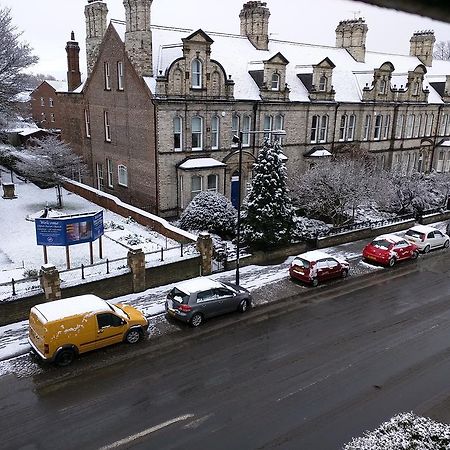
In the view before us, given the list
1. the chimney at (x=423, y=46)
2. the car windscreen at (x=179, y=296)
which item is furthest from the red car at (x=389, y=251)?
the chimney at (x=423, y=46)

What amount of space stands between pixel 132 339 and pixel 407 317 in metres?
10.8

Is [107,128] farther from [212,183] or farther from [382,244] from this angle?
[382,244]

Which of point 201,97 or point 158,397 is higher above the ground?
point 201,97

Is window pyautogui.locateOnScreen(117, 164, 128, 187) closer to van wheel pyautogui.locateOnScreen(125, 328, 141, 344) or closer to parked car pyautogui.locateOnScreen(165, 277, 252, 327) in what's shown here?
parked car pyautogui.locateOnScreen(165, 277, 252, 327)

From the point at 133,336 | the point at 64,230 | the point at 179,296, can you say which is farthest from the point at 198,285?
the point at 64,230

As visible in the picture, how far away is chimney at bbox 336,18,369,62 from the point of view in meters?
43.3

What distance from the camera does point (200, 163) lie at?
29719mm

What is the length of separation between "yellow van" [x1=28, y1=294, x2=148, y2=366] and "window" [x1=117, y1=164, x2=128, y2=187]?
18.1m

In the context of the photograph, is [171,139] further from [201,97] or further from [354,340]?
[354,340]

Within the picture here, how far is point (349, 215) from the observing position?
32.6 meters

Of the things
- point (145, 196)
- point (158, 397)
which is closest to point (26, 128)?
point (145, 196)

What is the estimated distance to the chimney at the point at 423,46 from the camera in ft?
162

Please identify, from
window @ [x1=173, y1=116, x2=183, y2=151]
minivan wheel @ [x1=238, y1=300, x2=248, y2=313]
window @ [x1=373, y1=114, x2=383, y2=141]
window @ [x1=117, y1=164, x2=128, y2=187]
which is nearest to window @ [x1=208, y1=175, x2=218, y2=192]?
window @ [x1=173, y1=116, x2=183, y2=151]

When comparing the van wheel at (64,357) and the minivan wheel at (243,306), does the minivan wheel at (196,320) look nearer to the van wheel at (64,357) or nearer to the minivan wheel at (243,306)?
the minivan wheel at (243,306)
